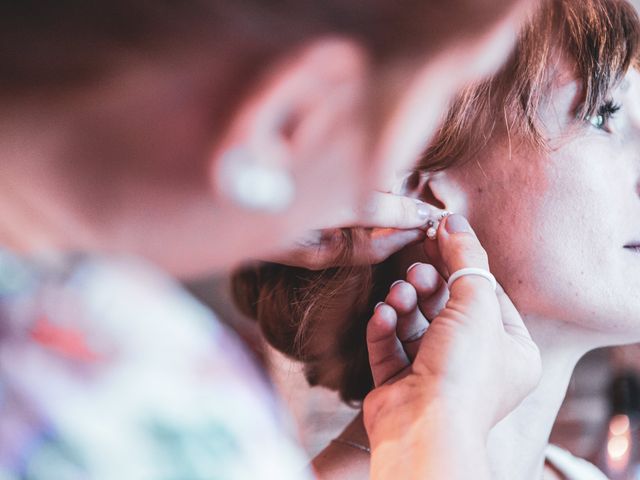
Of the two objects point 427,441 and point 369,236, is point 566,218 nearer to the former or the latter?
point 369,236

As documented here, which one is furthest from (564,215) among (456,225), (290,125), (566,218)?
(290,125)

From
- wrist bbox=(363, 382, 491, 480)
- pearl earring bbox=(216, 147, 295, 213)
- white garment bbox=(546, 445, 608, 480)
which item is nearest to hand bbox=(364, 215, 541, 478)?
wrist bbox=(363, 382, 491, 480)

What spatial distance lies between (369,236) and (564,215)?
266 millimetres

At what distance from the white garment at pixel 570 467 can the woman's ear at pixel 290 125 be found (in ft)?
3.67

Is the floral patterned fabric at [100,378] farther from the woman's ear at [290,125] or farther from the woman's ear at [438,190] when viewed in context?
the woman's ear at [438,190]

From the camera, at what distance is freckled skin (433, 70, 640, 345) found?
2.67 feet

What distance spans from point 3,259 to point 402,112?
0.20 meters

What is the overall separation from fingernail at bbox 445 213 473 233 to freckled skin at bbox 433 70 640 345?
87 millimetres

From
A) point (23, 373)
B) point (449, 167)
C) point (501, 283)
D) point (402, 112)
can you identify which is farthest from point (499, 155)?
point (23, 373)

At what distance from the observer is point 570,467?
1198mm

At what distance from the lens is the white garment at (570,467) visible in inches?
46.8

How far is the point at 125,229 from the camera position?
27cm

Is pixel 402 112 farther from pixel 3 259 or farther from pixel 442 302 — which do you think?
pixel 442 302

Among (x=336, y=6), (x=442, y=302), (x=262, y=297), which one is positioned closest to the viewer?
(x=336, y=6)
